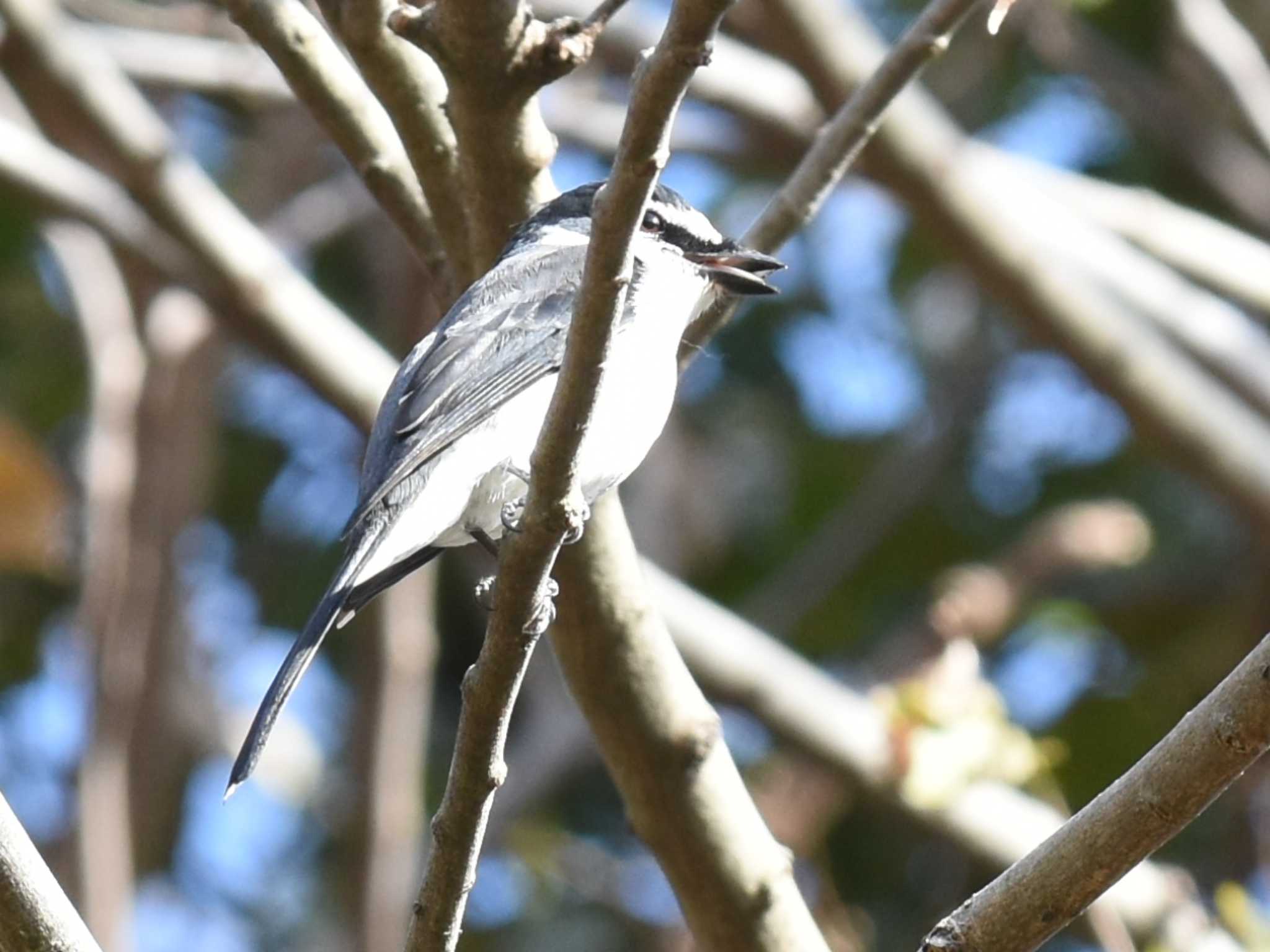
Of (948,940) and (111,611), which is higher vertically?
(111,611)

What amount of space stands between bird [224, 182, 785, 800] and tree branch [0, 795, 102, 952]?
103 cm

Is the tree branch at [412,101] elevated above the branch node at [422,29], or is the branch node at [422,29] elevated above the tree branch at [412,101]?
the tree branch at [412,101]

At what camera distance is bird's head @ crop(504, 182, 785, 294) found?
3396mm

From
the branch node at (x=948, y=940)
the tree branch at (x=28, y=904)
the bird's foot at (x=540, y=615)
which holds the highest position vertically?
the bird's foot at (x=540, y=615)

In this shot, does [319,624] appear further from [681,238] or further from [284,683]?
[681,238]

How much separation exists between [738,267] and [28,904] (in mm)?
1889

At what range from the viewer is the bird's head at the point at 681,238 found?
340cm

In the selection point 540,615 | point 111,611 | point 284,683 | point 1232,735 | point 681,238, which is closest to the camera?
→ point 1232,735

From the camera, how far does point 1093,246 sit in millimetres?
5336

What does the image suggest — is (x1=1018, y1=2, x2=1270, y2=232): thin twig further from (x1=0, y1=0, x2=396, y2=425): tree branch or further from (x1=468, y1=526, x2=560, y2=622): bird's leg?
(x1=468, y1=526, x2=560, y2=622): bird's leg

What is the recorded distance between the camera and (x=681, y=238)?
3545mm

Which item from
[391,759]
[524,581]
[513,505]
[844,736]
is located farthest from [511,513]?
[391,759]

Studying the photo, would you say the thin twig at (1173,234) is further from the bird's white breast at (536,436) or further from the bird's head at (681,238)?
the bird's white breast at (536,436)

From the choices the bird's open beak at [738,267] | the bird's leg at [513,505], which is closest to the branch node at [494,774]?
the bird's leg at [513,505]
